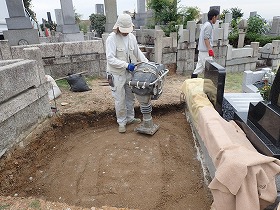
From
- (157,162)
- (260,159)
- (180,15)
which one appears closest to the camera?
(260,159)

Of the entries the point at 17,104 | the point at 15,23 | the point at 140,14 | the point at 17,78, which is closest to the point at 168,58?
the point at 17,78

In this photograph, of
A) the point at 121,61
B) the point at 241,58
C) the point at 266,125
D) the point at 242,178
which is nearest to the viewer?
the point at 242,178

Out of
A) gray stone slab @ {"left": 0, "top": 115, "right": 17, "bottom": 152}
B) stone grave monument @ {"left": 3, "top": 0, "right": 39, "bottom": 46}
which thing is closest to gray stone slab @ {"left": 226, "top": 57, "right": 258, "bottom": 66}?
stone grave monument @ {"left": 3, "top": 0, "right": 39, "bottom": 46}

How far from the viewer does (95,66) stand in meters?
7.03

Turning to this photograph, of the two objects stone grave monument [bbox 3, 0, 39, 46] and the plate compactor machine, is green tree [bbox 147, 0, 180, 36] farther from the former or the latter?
the plate compactor machine

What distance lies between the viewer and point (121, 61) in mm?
3752

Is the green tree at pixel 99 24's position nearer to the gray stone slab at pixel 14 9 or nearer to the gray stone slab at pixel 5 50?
the gray stone slab at pixel 14 9

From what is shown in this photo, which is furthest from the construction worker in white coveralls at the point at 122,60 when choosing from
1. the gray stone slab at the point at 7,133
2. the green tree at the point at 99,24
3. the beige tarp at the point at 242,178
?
the green tree at the point at 99,24

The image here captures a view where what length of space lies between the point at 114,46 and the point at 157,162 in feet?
6.82

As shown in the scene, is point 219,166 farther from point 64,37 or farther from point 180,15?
point 64,37

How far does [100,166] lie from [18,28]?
6548 millimetres

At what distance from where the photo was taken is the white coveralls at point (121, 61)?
12.5 feet

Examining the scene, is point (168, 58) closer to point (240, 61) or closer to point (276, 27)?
point (240, 61)

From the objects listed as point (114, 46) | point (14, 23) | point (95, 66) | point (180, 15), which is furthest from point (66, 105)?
point (180, 15)
